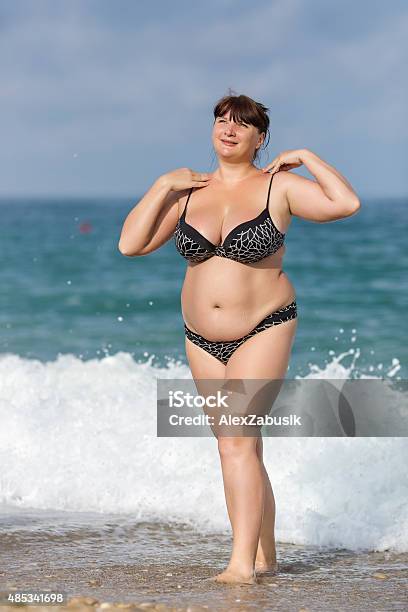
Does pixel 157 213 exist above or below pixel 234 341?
above

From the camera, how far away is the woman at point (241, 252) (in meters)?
4.52

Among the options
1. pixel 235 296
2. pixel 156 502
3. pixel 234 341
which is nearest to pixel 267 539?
pixel 234 341

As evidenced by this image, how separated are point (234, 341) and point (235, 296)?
0.20 meters

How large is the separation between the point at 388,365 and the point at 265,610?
9461 millimetres

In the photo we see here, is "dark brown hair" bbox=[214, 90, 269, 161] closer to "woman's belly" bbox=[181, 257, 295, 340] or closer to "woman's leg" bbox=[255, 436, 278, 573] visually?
"woman's belly" bbox=[181, 257, 295, 340]

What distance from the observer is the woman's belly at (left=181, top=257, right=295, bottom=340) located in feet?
15.0

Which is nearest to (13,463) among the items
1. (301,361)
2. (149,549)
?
(149,549)

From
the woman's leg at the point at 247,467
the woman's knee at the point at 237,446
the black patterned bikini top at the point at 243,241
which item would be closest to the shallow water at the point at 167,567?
the woman's leg at the point at 247,467

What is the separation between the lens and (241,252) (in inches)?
178

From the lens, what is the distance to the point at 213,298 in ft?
15.1

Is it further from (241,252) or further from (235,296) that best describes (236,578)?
(241,252)

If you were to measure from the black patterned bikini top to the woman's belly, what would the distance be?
0.18 feet

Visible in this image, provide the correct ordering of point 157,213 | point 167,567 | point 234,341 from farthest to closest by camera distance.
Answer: point 167,567
point 157,213
point 234,341

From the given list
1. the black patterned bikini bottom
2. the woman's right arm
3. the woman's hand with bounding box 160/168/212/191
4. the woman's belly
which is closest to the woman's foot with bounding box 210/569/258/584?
the black patterned bikini bottom
